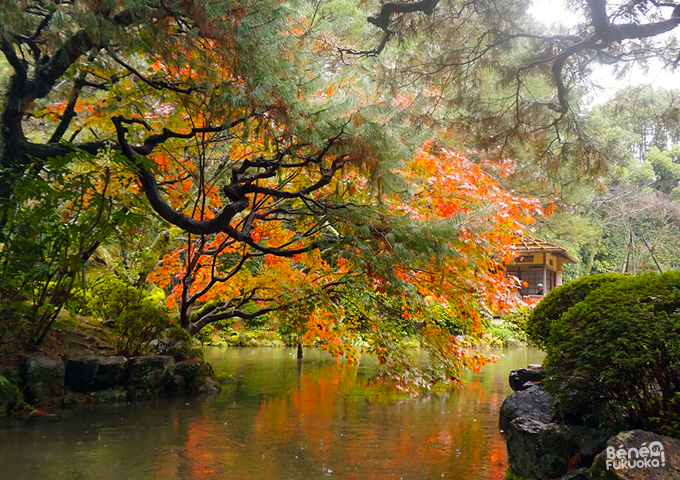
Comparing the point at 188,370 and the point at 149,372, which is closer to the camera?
the point at 149,372

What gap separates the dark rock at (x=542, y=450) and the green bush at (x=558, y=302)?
1.78m

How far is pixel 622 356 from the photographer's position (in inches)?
122

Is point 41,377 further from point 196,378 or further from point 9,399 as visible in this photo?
point 196,378

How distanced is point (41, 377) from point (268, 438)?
3314 millimetres

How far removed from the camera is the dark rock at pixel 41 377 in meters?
6.23

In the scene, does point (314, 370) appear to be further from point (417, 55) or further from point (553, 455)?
point (553, 455)

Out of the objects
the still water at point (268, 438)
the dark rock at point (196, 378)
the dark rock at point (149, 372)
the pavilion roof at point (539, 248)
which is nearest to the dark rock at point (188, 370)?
the dark rock at point (196, 378)

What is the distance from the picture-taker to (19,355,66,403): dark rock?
245 inches

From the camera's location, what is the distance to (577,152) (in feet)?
19.4

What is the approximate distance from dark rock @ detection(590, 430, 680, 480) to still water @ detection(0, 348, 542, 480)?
1598mm

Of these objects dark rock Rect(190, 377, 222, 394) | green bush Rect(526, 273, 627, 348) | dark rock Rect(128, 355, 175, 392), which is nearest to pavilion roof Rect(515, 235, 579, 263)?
green bush Rect(526, 273, 627, 348)

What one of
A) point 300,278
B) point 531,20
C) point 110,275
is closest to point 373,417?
point 300,278

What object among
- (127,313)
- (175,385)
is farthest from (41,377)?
(175,385)

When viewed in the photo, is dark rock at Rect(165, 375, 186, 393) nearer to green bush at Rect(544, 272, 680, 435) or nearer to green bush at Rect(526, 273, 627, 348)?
A: green bush at Rect(526, 273, 627, 348)
